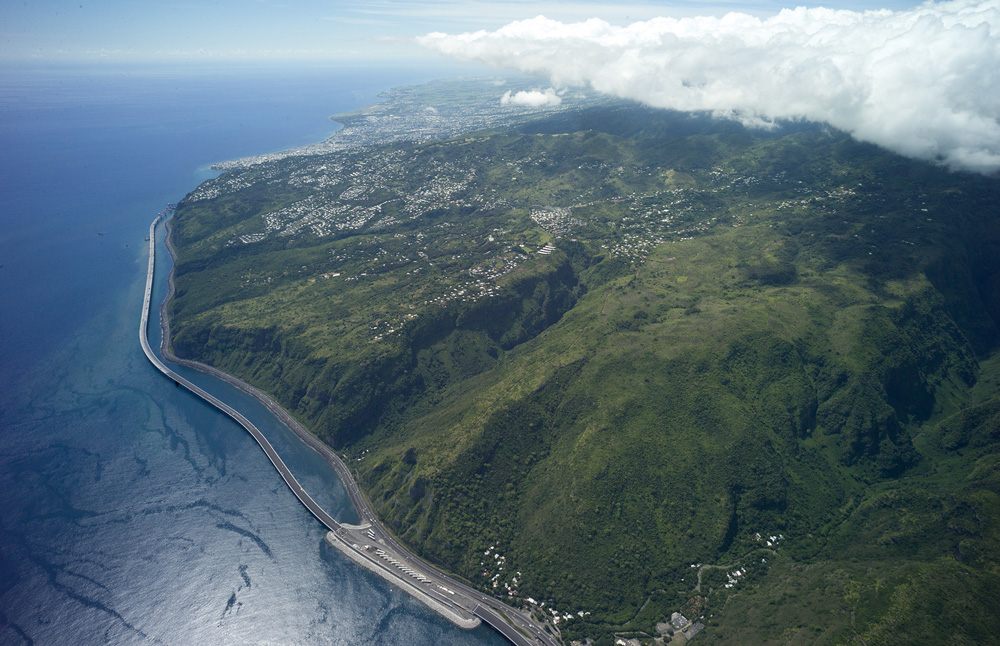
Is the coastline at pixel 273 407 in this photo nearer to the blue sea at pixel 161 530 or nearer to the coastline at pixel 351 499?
the coastline at pixel 351 499

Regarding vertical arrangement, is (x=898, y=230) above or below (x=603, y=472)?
above

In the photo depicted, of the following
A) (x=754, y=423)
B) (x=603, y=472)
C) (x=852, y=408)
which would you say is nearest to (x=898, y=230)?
(x=852, y=408)

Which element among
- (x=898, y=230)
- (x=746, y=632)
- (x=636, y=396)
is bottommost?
(x=746, y=632)

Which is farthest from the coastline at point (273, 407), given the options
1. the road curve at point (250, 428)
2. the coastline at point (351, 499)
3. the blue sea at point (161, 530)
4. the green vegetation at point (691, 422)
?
the road curve at point (250, 428)

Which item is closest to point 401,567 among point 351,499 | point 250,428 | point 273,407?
point 351,499

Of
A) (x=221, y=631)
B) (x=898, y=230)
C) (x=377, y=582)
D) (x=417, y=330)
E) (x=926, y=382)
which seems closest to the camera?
(x=221, y=631)

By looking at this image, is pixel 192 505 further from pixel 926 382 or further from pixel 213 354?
pixel 926 382

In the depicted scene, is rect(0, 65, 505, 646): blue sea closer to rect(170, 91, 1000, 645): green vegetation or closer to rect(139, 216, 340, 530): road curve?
rect(139, 216, 340, 530): road curve
